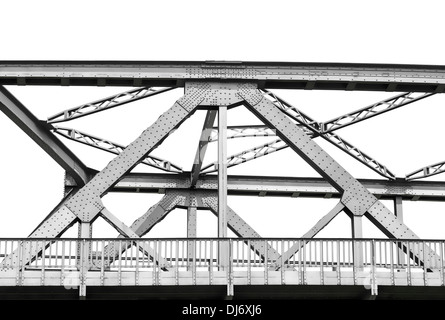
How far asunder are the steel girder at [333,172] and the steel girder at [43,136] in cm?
673

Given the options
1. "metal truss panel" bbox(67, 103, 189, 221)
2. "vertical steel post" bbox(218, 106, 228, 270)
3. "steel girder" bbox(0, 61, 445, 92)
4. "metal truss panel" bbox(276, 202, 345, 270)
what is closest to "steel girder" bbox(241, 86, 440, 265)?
"metal truss panel" bbox(276, 202, 345, 270)

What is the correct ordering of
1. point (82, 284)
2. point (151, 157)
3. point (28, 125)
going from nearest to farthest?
point (82, 284) < point (28, 125) < point (151, 157)

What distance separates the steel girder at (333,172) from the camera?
3434cm

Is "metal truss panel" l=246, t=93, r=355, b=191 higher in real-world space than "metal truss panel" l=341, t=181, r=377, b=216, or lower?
higher

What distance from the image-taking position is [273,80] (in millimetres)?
35469

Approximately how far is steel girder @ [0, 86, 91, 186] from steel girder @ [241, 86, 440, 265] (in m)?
6.73

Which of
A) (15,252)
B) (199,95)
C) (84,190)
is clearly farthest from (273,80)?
(15,252)

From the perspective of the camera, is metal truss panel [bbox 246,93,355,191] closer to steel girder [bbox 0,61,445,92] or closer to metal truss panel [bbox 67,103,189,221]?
steel girder [bbox 0,61,445,92]

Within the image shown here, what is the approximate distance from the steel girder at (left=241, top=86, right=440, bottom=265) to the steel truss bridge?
28 millimetres

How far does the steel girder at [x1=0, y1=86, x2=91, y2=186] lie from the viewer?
3612 centimetres

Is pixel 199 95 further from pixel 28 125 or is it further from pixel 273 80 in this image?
pixel 28 125

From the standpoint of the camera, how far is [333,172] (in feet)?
114

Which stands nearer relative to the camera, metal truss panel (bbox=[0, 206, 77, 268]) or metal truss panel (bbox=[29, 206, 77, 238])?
metal truss panel (bbox=[0, 206, 77, 268])

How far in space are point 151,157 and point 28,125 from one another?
599 cm
